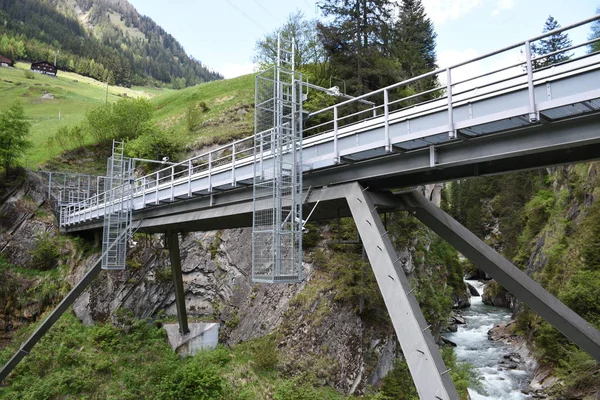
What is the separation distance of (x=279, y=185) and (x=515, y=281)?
191 inches

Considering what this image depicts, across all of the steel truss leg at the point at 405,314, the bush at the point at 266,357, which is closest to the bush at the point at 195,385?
the bush at the point at 266,357

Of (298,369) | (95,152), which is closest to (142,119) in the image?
(95,152)

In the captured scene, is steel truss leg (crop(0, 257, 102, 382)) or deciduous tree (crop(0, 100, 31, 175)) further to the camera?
deciduous tree (crop(0, 100, 31, 175))

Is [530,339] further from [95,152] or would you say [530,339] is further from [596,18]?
[95,152]

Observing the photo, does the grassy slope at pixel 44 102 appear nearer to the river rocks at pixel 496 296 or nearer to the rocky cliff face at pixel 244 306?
the rocky cliff face at pixel 244 306

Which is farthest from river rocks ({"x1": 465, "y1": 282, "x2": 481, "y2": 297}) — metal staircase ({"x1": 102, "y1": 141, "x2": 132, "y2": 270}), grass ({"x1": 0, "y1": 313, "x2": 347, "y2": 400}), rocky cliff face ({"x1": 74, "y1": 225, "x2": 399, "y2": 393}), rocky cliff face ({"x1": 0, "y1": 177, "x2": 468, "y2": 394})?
metal staircase ({"x1": 102, "y1": 141, "x2": 132, "y2": 270})

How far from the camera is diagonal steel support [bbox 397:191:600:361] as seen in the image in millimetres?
7047

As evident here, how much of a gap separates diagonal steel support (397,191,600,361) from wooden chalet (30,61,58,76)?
111 metres

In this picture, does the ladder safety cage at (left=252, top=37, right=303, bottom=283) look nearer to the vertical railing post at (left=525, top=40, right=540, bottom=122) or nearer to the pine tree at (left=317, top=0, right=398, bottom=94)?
the vertical railing post at (left=525, top=40, right=540, bottom=122)

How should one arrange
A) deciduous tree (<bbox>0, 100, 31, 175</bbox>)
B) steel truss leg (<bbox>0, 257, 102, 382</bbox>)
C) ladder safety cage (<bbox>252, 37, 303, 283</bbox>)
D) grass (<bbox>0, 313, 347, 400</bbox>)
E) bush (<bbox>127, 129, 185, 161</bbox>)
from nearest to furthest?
ladder safety cage (<bbox>252, 37, 303, 283</bbox>) → grass (<bbox>0, 313, 347, 400</bbox>) → steel truss leg (<bbox>0, 257, 102, 382</bbox>) → deciduous tree (<bbox>0, 100, 31, 175</bbox>) → bush (<bbox>127, 129, 185, 161</bbox>)

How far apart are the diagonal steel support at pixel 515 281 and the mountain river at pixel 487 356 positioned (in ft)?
37.8

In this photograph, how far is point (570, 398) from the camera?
14609 mm

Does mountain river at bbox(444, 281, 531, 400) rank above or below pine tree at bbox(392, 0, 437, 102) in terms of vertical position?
below

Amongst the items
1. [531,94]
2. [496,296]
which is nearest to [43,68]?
[496,296]
